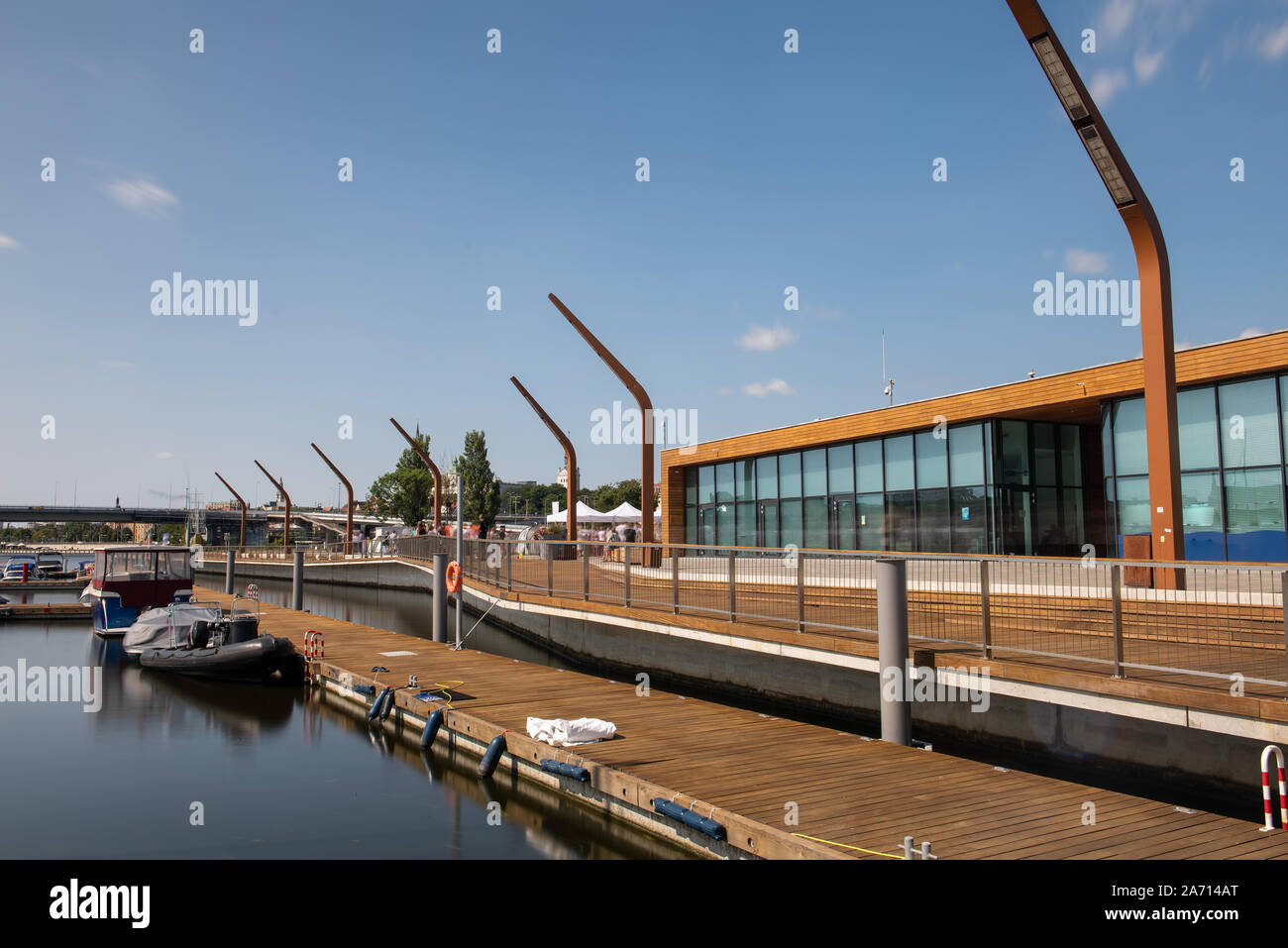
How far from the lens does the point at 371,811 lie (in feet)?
34.4

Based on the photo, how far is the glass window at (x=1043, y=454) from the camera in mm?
23094

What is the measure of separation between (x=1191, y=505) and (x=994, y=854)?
1556 centimetres

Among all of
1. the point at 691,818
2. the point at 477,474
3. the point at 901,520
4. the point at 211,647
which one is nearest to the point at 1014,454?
the point at 901,520

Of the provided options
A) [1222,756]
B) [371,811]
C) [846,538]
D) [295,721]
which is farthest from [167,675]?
[1222,756]

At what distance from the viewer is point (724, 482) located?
107 ft

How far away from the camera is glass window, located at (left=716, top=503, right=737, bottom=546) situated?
32.2 m

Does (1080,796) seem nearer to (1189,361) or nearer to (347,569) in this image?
(1189,361)

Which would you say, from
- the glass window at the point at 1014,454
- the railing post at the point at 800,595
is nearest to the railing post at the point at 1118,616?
the railing post at the point at 800,595

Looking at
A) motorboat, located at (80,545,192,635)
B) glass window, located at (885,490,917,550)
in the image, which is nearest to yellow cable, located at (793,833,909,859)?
glass window, located at (885,490,917,550)

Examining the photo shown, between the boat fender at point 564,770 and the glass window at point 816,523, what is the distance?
18912 millimetres

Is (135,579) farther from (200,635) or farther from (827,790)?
(827,790)

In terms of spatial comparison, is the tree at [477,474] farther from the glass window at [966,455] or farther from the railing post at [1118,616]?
the railing post at [1118,616]

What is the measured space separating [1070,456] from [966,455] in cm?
311

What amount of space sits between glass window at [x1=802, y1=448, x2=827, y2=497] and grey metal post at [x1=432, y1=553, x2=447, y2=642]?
12.6 m
